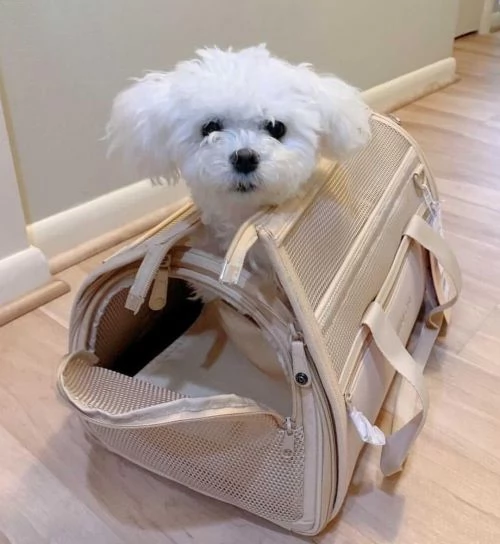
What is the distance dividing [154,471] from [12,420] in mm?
240

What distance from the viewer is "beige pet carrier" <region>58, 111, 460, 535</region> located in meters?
0.68

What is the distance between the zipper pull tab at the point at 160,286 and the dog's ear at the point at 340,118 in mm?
226

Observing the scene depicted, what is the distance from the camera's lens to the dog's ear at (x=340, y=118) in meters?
0.74

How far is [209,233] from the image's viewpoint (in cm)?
79

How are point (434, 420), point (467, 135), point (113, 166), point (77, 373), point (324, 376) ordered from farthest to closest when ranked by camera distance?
point (467, 135), point (113, 166), point (434, 420), point (77, 373), point (324, 376)

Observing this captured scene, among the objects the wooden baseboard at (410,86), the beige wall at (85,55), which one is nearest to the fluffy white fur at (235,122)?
the beige wall at (85,55)

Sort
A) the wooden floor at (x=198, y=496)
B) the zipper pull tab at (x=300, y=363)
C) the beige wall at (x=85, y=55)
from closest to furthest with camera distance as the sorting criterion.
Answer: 1. the zipper pull tab at (x=300, y=363)
2. the wooden floor at (x=198, y=496)
3. the beige wall at (x=85, y=55)

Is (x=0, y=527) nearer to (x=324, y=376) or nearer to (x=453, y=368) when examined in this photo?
(x=324, y=376)

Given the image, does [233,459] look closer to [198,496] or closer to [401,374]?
[198,496]

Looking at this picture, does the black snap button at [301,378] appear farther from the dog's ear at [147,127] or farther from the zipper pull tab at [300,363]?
the dog's ear at [147,127]

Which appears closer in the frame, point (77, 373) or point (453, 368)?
point (77, 373)

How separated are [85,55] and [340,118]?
0.62 m

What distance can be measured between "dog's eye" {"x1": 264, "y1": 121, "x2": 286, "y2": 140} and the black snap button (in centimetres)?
26

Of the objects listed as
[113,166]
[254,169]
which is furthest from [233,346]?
[113,166]
